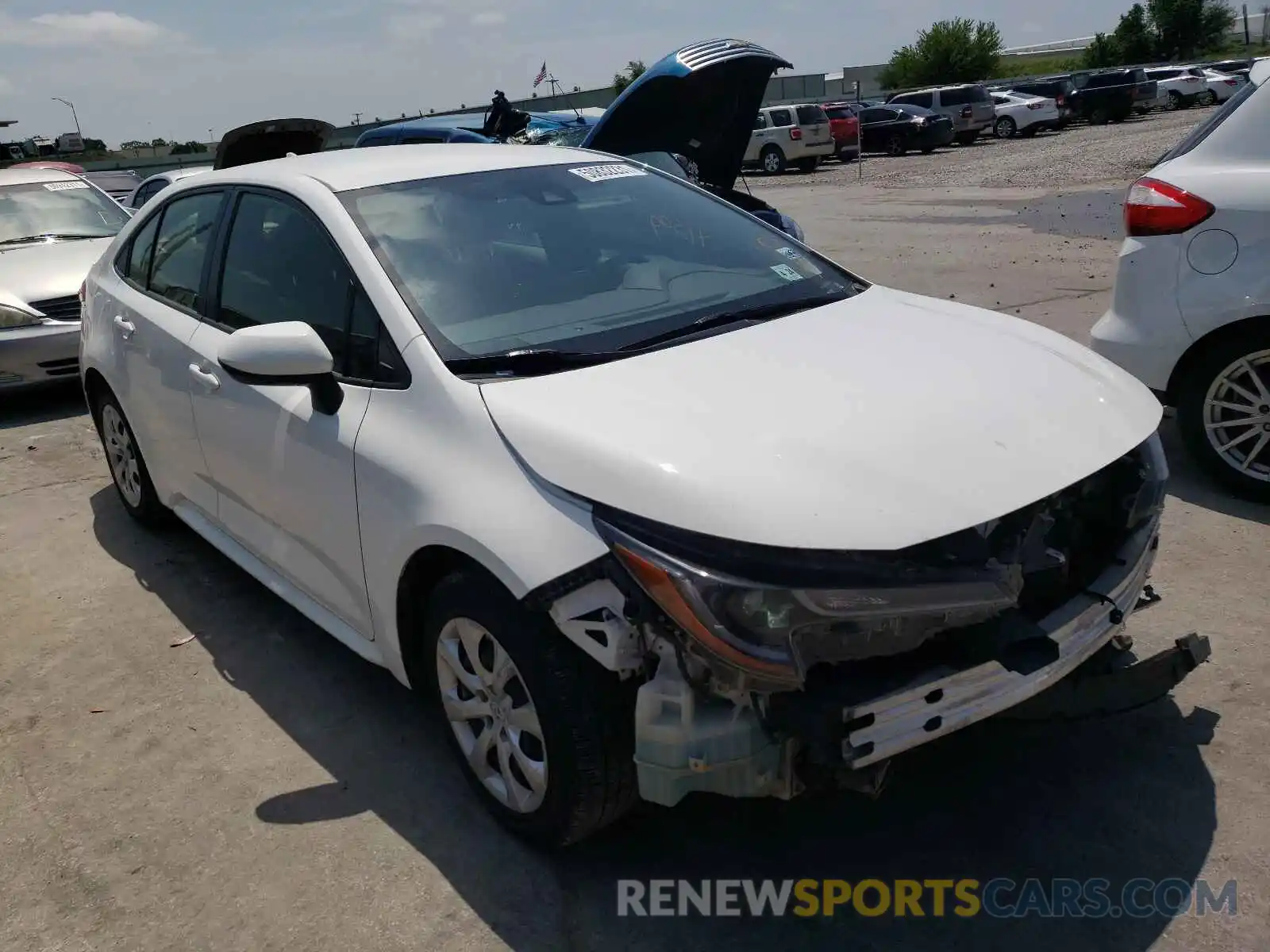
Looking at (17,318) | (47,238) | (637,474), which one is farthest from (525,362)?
(47,238)

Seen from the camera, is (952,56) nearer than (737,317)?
No

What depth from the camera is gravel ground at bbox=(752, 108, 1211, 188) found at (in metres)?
19.7

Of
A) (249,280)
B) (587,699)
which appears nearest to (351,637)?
(587,699)

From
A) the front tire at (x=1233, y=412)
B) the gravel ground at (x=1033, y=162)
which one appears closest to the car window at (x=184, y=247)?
the front tire at (x=1233, y=412)

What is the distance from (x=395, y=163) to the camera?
3.54 meters

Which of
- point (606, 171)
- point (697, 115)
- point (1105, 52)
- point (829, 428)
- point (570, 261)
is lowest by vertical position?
point (829, 428)

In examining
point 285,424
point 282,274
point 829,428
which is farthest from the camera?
point 282,274

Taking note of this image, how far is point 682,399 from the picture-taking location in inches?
99.2

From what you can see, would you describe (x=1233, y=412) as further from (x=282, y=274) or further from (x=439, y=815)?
(x=282, y=274)

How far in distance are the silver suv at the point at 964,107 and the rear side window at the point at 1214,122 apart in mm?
29145

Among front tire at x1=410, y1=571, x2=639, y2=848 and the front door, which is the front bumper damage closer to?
front tire at x1=410, y1=571, x2=639, y2=848

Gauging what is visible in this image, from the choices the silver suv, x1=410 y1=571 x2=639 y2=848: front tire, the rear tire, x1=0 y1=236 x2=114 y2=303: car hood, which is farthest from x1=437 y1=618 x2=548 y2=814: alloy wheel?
the silver suv

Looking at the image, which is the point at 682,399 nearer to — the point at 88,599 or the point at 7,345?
the point at 88,599

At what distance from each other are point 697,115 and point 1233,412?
4.01m
